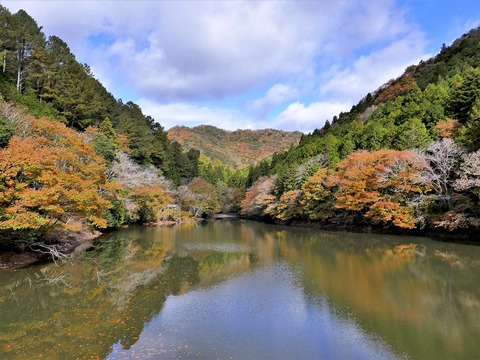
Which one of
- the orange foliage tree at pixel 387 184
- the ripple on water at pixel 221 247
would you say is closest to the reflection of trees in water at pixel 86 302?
the ripple on water at pixel 221 247

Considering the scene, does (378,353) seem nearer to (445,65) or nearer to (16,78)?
(16,78)

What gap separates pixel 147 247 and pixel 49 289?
11898 mm

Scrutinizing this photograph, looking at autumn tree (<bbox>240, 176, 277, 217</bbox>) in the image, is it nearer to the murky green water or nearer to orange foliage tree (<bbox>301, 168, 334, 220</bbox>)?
orange foliage tree (<bbox>301, 168, 334, 220</bbox>)

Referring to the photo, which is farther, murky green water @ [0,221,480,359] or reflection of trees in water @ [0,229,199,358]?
reflection of trees in water @ [0,229,199,358]

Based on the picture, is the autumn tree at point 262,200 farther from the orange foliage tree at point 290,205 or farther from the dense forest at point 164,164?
the orange foliage tree at point 290,205

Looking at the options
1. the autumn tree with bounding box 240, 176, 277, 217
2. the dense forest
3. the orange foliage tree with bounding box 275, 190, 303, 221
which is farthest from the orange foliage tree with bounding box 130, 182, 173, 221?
the orange foliage tree with bounding box 275, 190, 303, 221

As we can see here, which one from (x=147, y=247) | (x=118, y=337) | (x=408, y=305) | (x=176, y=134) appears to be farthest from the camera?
(x=176, y=134)

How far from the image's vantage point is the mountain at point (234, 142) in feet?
438

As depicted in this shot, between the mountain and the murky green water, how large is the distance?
358 feet

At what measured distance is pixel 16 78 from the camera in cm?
Result: 3722

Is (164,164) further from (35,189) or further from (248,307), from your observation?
(248,307)

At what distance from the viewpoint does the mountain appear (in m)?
134

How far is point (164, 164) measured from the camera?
62.6 meters

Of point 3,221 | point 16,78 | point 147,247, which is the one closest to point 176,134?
point 16,78
